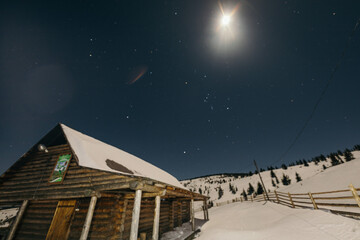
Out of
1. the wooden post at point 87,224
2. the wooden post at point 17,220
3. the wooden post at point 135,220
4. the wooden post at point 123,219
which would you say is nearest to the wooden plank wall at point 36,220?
the wooden post at point 17,220

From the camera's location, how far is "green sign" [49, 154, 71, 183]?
8562 mm

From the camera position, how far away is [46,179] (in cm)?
893

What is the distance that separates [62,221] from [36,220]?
5.67 feet

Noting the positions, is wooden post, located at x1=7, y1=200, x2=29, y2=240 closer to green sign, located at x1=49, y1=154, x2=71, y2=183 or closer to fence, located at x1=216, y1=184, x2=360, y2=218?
green sign, located at x1=49, y1=154, x2=71, y2=183

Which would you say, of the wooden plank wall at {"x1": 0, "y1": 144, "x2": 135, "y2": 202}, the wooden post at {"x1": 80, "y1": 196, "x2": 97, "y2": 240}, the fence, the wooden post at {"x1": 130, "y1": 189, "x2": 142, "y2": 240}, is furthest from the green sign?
the fence

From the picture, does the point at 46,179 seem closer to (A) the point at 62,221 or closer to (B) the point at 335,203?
(A) the point at 62,221

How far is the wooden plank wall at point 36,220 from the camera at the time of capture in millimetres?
8086

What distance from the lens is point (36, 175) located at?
9312 millimetres

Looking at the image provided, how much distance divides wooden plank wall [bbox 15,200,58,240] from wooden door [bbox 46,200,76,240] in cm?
29

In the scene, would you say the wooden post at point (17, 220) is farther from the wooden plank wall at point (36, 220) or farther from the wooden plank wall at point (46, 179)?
the wooden plank wall at point (46, 179)

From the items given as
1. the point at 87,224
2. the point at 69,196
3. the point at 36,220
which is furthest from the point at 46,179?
the point at 87,224

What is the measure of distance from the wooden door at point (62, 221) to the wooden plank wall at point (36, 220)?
0.29m

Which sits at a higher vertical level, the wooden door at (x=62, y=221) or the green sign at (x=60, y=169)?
the green sign at (x=60, y=169)

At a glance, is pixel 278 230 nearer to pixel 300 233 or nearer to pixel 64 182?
pixel 300 233
